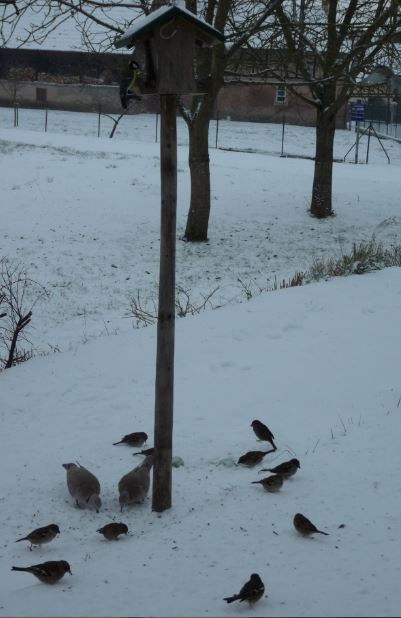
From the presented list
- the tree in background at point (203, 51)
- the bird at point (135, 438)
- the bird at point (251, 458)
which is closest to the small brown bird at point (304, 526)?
the bird at point (251, 458)

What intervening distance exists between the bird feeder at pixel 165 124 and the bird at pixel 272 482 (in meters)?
0.64

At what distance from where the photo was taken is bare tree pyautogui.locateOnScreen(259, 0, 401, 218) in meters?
17.2

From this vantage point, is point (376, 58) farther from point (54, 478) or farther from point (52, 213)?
point (54, 478)

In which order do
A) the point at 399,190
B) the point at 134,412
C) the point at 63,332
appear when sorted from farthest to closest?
the point at 399,190, the point at 63,332, the point at 134,412

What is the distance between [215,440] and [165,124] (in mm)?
2575

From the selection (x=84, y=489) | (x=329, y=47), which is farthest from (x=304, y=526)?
(x=329, y=47)

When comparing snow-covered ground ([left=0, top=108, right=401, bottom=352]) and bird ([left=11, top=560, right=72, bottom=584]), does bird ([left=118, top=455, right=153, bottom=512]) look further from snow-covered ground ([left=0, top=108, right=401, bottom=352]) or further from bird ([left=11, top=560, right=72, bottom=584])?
snow-covered ground ([left=0, top=108, right=401, bottom=352])

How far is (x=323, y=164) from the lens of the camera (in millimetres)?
19344

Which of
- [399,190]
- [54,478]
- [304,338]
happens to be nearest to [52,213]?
[399,190]

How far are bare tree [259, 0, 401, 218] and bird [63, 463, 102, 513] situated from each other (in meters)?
12.6

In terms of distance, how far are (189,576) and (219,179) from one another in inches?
735

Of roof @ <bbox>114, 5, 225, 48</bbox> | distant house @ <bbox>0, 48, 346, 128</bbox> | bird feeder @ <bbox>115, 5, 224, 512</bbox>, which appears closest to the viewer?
roof @ <bbox>114, 5, 225, 48</bbox>

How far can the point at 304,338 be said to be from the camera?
872 centimetres

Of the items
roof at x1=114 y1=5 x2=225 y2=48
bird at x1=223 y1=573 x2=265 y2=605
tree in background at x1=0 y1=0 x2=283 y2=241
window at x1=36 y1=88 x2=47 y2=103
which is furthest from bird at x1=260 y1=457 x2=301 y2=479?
window at x1=36 y1=88 x2=47 y2=103
